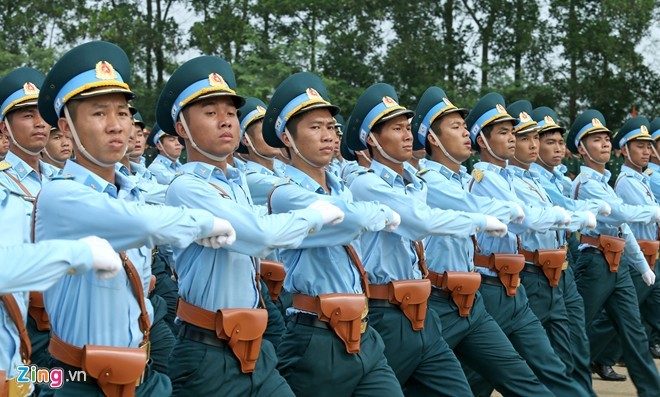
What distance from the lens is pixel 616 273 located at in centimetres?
846

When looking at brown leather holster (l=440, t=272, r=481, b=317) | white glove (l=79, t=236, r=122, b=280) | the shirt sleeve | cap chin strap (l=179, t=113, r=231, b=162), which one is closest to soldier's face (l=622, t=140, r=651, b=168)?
brown leather holster (l=440, t=272, r=481, b=317)

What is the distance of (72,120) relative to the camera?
4.23 meters

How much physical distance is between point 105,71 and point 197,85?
73 cm

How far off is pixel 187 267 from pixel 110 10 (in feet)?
87.6

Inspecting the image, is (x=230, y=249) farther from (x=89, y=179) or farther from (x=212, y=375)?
(x=89, y=179)

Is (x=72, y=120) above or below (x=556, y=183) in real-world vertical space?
above

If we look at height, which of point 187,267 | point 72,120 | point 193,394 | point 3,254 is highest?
point 72,120

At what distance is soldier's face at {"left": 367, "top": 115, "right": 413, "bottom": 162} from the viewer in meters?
6.30

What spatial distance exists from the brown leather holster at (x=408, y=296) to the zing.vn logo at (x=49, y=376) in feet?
7.47

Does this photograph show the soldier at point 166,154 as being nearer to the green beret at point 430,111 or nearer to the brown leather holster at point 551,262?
the green beret at point 430,111

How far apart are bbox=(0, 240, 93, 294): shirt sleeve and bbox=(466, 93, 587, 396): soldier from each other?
3885mm

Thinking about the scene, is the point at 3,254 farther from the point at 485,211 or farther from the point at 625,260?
the point at 625,260

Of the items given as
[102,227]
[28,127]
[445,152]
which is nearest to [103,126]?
[102,227]

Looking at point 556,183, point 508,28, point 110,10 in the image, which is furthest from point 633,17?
point 556,183
